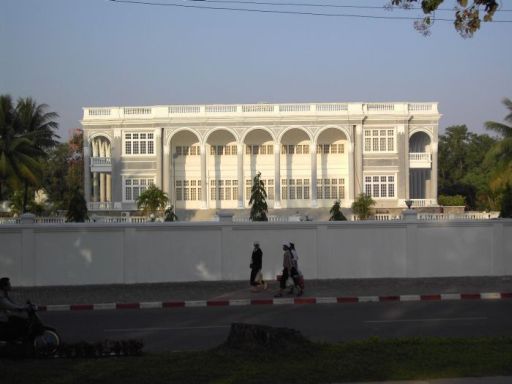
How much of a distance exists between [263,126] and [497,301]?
37241 mm

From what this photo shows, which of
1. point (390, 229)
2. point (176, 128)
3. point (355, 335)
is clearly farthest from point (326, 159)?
point (355, 335)

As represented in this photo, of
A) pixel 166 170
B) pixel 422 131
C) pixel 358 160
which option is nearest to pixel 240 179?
pixel 166 170

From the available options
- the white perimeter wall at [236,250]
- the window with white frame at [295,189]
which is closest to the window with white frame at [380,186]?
the window with white frame at [295,189]

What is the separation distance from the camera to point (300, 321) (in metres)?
14.4

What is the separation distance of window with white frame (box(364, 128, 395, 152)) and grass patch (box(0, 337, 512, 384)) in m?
44.7

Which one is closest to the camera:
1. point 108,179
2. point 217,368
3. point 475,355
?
point 217,368

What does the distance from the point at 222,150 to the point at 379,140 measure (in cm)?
1226

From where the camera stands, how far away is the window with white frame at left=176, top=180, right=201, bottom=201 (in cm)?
5631

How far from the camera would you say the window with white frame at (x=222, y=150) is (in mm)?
57094

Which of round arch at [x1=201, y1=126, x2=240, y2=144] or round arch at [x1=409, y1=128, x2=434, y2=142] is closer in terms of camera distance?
round arch at [x1=409, y1=128, x2=434, y2=142]

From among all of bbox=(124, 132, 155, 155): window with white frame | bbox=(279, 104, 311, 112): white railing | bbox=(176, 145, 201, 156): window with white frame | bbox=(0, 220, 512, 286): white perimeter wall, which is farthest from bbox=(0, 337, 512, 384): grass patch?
bbox=(176, 145, 201, 156): window with white frame

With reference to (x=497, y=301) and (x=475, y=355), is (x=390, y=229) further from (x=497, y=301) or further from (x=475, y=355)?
(x=475, y=355)

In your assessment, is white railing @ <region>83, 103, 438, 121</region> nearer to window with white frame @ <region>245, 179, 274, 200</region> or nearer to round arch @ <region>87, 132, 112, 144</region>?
round arch @ <region>87, 132, 112, 144</region>

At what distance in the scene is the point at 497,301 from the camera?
1802 centimetres
